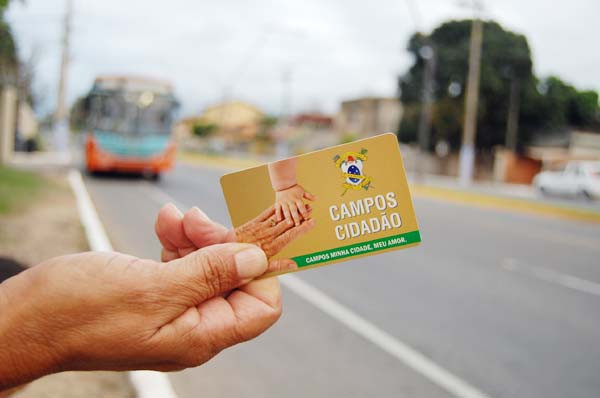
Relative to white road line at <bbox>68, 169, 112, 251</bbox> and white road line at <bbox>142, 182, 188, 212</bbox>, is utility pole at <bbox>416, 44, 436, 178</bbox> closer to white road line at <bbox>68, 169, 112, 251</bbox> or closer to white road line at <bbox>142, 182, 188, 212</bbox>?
white road line at <bbox>142, 182, 188, 212</bbox>

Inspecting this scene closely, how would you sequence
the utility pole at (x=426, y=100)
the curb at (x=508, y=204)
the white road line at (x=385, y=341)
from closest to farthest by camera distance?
the white road line at (x=385, y=341) → the curb at (x=508, y=204) → the utility pole at (x=426, y=100)

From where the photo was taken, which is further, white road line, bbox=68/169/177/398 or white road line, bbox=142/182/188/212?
white road line, bbox=142/182/188/212

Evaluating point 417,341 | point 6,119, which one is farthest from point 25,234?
point 6,119

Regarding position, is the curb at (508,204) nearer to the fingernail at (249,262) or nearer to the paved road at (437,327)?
the paved road at (437,327)

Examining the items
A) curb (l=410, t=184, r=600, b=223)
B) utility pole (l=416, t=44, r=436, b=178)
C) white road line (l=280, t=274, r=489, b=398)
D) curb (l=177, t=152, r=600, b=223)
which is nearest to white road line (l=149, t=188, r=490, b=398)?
white road line (l=280, t=274, r=489, b=398)

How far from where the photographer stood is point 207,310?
4.19 ft

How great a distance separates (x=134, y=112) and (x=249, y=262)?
550 inches

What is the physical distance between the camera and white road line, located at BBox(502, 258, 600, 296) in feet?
23.9

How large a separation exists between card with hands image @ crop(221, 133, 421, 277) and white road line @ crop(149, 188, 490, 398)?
3.00 m

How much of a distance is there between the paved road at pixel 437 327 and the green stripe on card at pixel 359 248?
106 inches

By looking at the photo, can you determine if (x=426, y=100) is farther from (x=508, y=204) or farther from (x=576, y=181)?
(x=576, y=181)

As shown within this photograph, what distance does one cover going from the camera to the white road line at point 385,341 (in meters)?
4.06

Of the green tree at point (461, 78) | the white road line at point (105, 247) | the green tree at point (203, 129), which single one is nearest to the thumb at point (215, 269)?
→ the white road line at point (105, 247)

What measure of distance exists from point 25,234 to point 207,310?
7.63 metres
